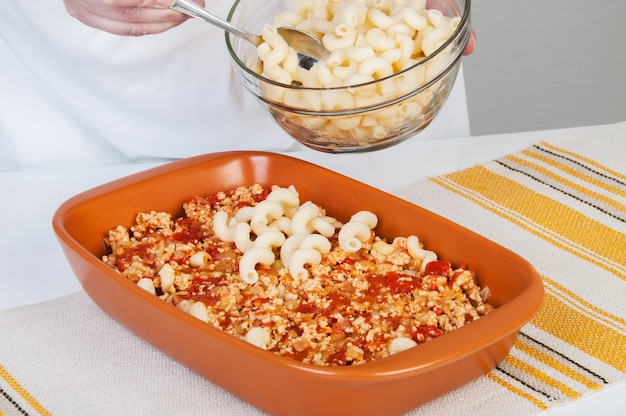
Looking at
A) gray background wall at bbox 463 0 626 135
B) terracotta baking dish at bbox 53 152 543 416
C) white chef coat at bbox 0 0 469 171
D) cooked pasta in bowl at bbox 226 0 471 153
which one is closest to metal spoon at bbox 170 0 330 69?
cooked pasta in bowl at bbox 226 0 471 153

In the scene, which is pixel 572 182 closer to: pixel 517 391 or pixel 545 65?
pixel 517 391

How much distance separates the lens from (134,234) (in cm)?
139

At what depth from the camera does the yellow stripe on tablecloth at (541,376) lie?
3.65 ft

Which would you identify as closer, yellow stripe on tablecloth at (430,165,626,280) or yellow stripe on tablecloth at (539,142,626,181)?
→ yellow stripe on tablecloth at (430,165,626,280)

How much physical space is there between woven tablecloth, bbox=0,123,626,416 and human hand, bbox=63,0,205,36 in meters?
0.42

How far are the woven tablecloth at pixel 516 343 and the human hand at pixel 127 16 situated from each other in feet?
1.39

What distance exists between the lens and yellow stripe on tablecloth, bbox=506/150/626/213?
59.8 inches

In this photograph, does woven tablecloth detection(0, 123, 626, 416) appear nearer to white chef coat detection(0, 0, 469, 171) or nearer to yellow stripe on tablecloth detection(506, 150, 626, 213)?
yellow stripe on tablecloth detection(506, 150, 626, 213)

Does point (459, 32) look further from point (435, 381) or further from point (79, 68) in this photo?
point (79, 68)

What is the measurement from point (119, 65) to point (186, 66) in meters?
0.13

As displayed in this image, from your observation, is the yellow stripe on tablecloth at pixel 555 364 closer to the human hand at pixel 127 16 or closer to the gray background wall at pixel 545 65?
the human hand at pixel 127 16

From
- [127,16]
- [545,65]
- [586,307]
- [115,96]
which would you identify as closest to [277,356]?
[586,307]

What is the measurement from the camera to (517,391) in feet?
3.66

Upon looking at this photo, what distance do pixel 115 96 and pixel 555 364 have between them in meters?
1.03
